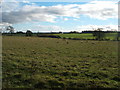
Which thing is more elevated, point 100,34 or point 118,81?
point 100,34

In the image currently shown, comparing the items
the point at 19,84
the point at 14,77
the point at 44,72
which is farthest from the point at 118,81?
the point at 14,77

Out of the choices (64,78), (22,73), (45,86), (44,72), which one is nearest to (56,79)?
(64,78)

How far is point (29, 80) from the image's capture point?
302 inches

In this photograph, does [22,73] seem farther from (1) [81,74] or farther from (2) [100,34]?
(2) [100,34]

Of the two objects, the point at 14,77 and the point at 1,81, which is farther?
the point at 14,77

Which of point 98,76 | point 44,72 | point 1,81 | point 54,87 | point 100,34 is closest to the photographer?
point 54,87

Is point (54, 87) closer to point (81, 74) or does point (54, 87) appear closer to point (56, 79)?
point (56, 79)

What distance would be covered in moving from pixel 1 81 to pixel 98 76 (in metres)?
5.82

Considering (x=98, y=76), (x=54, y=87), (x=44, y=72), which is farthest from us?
(x=44, y=72)

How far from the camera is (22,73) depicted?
8844 mm

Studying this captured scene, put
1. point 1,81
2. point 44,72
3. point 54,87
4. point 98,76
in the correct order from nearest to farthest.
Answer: point 54,87, point 1,81, point 98,76, point 44,72

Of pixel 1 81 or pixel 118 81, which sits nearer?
pixel 1 81

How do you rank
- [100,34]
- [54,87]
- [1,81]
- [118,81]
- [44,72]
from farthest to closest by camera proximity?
[100,34] < [44,72] < [118,81] < [1,81] < [54,87]

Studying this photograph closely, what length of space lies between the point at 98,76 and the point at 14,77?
523cm
